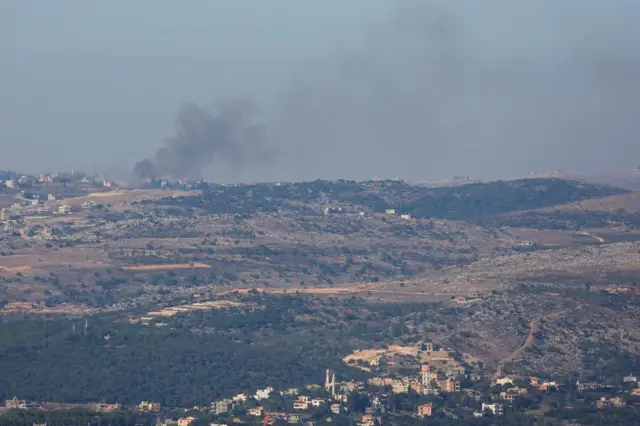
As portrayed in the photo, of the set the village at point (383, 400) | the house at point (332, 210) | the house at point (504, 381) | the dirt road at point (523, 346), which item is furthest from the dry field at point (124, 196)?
the house at point (504, 381)

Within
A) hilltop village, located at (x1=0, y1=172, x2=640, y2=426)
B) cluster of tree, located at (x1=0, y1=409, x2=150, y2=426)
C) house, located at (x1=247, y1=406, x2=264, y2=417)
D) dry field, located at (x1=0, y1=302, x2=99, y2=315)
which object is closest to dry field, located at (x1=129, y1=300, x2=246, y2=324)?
hilltop village, located at (x1=0, y1=172, x2=640, y2=426)

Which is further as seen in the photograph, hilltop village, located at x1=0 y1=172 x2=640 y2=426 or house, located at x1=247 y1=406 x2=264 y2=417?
hilltop village, located at x1=0 y1=172 x2=640 y2=426

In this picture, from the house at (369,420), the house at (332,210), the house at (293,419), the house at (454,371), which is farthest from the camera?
the house at (332,210)

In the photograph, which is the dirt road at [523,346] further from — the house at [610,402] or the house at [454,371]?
the house at [610,402]

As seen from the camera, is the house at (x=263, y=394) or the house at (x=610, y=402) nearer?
the house at (x=610, y=402)

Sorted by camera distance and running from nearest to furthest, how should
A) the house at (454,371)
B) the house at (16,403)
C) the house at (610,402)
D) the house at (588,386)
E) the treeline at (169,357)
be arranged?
the house at (610,402) < the house at (16,403) < the house at (588,386) < the treeline at (169,357) < the house at (454,371)

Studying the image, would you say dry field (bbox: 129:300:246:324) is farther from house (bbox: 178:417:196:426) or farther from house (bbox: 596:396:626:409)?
house (bbox: 596:396:626:409)

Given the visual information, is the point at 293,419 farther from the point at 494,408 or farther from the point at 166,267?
the point at 166,267
